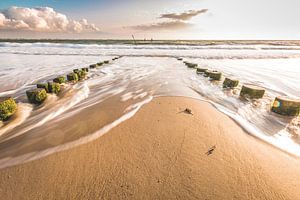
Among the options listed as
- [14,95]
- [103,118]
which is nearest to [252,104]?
[103,118]

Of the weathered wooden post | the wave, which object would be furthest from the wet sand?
the weathered wooden post

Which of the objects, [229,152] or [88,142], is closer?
[229,152]

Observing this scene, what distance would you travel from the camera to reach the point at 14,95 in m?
6.85

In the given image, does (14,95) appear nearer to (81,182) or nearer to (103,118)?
(103,118)

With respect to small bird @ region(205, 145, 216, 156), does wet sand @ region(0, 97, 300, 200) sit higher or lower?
lower

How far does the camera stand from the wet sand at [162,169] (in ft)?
8.09

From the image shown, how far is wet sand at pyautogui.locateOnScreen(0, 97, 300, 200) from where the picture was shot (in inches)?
97.1

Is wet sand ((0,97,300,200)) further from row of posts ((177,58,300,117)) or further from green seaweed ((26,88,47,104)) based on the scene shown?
green seaweed ((26,88,47,104))

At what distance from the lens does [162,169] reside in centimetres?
284

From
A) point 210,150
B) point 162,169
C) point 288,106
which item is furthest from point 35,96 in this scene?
point 288,106

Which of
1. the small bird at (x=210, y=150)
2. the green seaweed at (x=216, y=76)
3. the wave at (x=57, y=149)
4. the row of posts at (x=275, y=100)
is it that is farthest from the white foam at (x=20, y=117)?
the green seaweed at (x=216, y=76)

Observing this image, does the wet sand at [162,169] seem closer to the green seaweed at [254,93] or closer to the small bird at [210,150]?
the small bird at [210,150]

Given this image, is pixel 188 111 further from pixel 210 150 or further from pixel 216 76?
pixel 216 76

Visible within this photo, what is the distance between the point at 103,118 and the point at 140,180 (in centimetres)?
237
